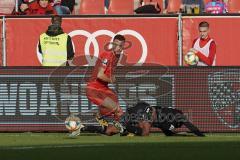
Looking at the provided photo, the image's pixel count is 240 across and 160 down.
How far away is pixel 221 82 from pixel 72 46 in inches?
139

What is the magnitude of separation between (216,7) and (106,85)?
5.93m

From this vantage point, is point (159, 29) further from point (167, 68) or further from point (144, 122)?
point (144, 122)

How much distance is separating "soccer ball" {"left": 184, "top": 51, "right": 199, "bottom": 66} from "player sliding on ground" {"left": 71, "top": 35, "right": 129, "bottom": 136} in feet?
7.70

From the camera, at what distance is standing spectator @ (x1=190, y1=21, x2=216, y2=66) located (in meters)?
19.8

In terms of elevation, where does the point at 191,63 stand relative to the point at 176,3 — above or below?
below

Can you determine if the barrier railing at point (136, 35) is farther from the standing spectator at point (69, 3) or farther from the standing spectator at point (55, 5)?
the standing spectator at point (69, 3)

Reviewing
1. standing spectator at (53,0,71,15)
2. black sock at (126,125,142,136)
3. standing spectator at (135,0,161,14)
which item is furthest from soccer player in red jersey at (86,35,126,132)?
standing spectator at (53,0,71,15)

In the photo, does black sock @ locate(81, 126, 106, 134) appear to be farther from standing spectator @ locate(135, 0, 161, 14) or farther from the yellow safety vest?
standing spectator @ locate(135, 0, 161, 14)

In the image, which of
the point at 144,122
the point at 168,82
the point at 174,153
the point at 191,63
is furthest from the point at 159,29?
the point at 174,153

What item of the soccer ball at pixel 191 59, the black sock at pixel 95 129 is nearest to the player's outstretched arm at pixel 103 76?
the black sock at pixel 95 129

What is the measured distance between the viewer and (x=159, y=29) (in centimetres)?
2084

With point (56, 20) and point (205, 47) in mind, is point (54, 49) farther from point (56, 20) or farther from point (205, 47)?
point (205, 47)

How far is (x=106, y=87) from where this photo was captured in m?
17.5

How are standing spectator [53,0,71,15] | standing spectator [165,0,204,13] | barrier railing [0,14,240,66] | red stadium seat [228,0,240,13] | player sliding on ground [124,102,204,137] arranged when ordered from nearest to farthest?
1. player sliding on ground [124,102,204,137]
2. barrier railing [0,14,240,66]
3. standing spectator [53,0,71,15]
4. red stadium seat [228,0,240,13]
5. standing spectator [165,0,204,13]
